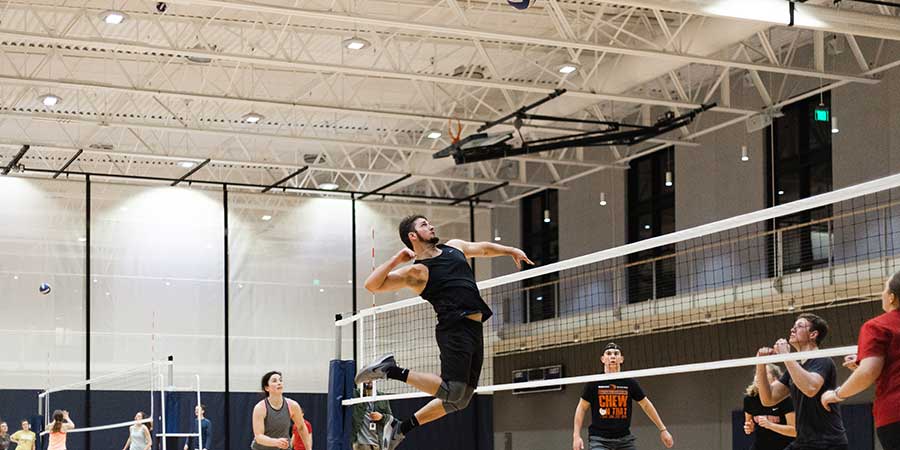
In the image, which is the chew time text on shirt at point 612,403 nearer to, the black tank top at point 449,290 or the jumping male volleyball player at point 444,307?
the jumping male volleyball player at point 444,307

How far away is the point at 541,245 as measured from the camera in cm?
2861

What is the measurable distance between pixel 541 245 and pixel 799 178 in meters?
8.37

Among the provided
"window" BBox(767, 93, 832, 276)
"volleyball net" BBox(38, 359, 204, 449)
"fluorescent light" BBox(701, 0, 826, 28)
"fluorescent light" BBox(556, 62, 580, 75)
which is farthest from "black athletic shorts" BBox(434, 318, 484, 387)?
"volleyball net" BBox(38, 359, 204, 449)

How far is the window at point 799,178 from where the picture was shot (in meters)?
20.1

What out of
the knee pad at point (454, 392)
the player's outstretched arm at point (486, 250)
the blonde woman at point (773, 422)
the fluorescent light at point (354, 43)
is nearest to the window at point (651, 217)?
the fluorescent light at point (354, 43)

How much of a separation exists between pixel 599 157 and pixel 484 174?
109 inches

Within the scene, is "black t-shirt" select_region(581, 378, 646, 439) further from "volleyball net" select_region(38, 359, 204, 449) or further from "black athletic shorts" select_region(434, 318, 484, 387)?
"volleyball net" select_region(38, 359, 204, 449)

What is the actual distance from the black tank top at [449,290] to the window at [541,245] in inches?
737

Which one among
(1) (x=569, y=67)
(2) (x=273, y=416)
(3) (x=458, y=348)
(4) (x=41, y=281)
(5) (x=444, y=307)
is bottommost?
(2) (x=273, y=416)

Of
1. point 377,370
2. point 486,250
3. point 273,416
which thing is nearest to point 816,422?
point 486,250

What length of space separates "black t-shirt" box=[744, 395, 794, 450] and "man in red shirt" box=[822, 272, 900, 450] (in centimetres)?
350

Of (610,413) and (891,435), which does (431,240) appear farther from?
(610,413)

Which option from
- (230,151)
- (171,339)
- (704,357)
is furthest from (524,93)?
(171,339)

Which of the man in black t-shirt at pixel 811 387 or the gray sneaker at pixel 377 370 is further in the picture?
the gray sneaker at pixel 377 370
